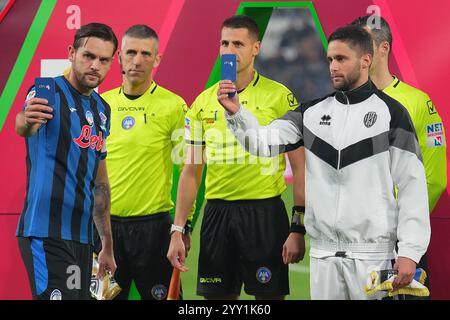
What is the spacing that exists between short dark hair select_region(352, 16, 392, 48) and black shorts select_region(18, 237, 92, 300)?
7.83ft

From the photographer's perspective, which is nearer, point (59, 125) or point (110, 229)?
point (59, 125)

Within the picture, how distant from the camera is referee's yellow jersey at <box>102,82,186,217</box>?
6023 mm

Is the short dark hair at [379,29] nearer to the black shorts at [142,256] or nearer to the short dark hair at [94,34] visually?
the short dark hair at [94,34]

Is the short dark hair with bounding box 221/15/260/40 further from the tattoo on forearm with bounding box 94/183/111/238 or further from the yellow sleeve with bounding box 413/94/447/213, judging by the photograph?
the tattoo on forearm with bounding box 94/183/111/238

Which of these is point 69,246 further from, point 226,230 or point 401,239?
point 401,239

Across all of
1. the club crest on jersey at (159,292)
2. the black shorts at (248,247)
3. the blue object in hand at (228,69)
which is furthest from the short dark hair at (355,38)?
the club crest on jersey at (159,292)

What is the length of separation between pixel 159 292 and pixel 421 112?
2.11 metres

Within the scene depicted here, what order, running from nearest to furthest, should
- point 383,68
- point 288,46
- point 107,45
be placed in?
point 107,45 → point 383,68 → point 288,46

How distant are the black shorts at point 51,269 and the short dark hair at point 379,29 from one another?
7.83 feet

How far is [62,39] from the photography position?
6457 millimetres

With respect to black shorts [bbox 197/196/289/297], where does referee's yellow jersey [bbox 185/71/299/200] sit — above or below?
above

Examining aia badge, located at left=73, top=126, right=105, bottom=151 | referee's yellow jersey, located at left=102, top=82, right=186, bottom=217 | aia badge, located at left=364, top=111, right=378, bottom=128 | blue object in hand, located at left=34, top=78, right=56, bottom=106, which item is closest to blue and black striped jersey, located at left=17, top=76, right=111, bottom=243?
aia badge, located at left=73, top=126, right=105, bottom=151
